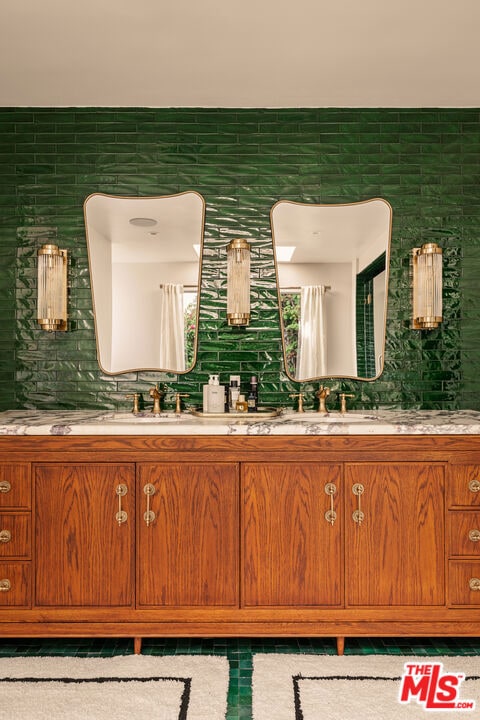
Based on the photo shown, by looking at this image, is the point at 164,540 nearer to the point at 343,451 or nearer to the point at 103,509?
the point at 103,509

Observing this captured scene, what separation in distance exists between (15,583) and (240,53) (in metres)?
2.53

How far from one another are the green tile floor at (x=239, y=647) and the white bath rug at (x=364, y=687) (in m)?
0.06

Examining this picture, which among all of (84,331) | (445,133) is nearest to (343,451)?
(84,331)

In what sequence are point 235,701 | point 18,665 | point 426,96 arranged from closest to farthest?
point 235,701, point 18,665, point 426,96

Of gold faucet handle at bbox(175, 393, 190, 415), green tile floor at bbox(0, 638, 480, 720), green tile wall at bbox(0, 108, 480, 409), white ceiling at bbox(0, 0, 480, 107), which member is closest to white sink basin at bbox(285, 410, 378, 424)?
green tile wall at bbox(0, 108, 480, 409)

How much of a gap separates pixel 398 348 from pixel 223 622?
5.36 ft

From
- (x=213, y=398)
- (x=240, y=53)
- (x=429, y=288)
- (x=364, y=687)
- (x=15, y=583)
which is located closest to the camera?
(x=364, y=687)

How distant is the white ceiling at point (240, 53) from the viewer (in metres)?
2.23

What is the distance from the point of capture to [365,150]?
9.89 feet

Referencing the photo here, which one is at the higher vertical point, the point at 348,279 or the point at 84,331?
the point at 348,279

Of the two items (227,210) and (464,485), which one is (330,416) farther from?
(227,210)

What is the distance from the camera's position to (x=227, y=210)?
9.83 feet

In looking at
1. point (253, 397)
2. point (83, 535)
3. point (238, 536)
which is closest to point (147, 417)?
point (253, 397)

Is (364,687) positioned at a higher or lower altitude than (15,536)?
lower
